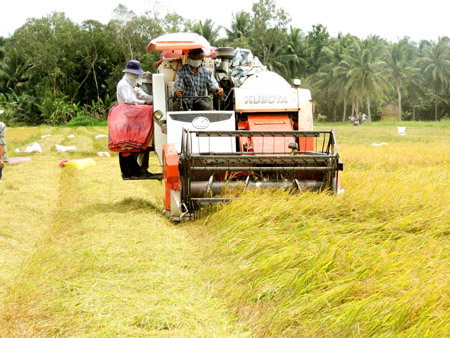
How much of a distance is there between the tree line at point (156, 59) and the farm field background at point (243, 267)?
3596 centimetres

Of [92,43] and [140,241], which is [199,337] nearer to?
[140,241]

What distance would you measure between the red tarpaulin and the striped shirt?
0.52m

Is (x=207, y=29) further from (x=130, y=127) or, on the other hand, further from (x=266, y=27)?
(x=130, y=127)

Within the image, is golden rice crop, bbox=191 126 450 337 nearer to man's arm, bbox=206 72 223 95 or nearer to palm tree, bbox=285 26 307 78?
man's arm, bbox=206 72 223 95

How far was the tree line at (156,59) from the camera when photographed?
45.2 m

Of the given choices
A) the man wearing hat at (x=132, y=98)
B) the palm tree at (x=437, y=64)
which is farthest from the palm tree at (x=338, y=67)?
the man wearing hat at (x=132, y=98)

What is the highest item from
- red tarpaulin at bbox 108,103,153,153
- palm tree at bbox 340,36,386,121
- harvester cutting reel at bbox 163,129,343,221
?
palm tree at bbox 340,36,386,121

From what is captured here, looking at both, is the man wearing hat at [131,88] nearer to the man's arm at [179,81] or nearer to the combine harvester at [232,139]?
the combine harvester at [232,139]

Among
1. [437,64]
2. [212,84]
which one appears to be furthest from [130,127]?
[437,64]

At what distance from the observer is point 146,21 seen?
47031mm

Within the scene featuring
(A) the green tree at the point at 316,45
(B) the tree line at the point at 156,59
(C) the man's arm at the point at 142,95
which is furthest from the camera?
(A) the green tree at the point at 316,45

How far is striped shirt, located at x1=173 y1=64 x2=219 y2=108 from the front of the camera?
24.1 feet

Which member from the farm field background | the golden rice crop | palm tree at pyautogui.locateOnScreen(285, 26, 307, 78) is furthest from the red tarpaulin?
palm tree at pyautogui.locateOnScreen(285, 26, 307, 78)

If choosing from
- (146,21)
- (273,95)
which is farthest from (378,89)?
(273,95)
